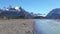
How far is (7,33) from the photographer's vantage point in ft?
8.34

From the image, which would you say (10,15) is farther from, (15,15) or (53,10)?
(53,10)

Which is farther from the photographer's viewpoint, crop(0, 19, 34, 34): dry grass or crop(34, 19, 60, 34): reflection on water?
crop(0, 19, 34, 34): dry grass

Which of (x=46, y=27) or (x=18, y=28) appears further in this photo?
(x=18, y=28)

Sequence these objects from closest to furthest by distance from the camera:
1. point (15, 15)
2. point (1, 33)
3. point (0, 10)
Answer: point (15, 15)
point (0, 10)
point (1, 33)

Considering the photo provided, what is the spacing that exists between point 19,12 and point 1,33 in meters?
1.53

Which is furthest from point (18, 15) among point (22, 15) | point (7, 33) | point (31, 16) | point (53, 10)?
point (7, 33)

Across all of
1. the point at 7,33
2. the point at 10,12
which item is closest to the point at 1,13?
the point at 10,12

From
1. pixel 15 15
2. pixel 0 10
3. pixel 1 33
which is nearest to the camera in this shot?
pixel 15 15

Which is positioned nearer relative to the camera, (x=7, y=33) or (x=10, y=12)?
(x=10, y=12)

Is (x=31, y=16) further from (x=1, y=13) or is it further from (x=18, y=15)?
(x=1, y=13)

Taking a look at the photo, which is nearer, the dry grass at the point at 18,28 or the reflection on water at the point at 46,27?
the reflection on water at the point at 46,27

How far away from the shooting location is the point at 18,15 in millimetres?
1066

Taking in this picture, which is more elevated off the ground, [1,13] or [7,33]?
[1,13]

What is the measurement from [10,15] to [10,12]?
2 centimetres
